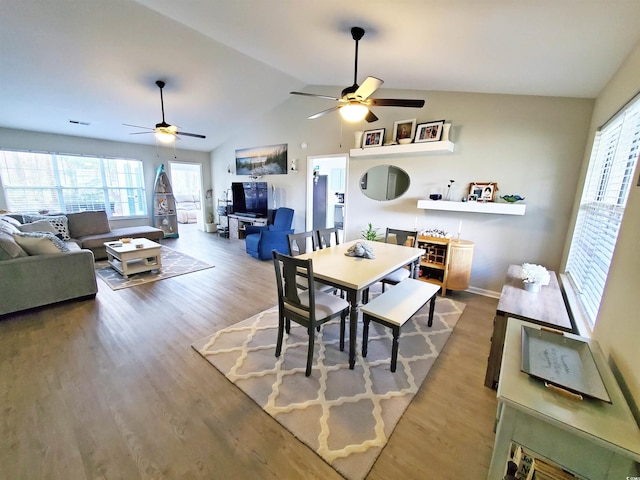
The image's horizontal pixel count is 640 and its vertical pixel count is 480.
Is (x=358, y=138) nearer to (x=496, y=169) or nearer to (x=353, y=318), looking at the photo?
(x=496, y=169)

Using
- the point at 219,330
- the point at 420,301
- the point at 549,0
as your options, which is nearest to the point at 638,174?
the point at 549,0

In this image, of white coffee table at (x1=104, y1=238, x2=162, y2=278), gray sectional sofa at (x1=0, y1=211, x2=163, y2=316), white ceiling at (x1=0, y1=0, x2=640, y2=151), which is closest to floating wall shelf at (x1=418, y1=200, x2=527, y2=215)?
white ceiling at (x1=0, y1=0, x2=640, y2=151)

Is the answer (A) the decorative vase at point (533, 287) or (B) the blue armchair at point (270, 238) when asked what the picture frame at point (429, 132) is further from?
(B) the blue armchair at point (270, 238)

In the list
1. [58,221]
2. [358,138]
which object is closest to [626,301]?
[358,138]

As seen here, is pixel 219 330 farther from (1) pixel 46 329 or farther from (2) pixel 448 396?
(2) pixel 448 396

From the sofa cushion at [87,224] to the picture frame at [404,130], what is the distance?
5917mm

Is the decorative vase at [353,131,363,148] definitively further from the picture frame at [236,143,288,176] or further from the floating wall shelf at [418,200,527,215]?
the picture frame at [236,143,288,176]

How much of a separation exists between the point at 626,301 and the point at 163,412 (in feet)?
8.59

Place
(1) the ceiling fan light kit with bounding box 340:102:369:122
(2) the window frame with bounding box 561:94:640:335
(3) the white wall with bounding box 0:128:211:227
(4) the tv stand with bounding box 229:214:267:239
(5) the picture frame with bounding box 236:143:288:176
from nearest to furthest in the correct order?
(2) the window frame with bounding box 561:94:640:335
(1) the ceiling fan light kit with bounding box 340:102:369:122
(3) the white wall with bounding box 0:128:211:227
(5) the picture frame with bounding box 236:143:288:176
(4) the tv stand with bounding box 229:214:267:239

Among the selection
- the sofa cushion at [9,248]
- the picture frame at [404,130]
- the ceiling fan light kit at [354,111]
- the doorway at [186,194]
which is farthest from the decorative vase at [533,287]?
the doorway at [186,194]

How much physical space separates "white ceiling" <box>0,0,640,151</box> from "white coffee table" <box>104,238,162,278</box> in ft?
8.18

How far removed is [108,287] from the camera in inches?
146

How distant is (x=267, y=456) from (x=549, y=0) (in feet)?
9.76

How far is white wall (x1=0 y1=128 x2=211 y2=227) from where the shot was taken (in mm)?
5210
